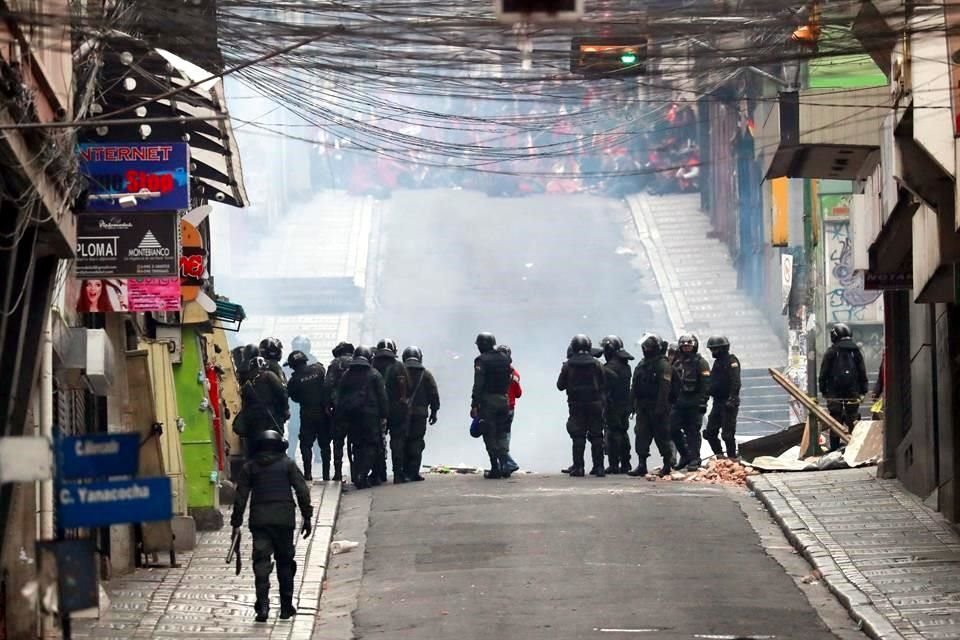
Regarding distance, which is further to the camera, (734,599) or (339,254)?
(339,254)

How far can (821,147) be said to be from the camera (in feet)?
74.0

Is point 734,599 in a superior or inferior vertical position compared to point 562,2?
inferior

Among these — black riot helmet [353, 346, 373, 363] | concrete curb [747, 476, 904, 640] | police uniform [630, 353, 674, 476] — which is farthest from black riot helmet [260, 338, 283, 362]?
concrete curb [747, 476, 904, 640]

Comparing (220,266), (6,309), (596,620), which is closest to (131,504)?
(6,309)

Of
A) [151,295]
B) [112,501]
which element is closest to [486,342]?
[151,295]

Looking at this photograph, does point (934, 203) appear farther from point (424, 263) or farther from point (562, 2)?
point (424, 263)

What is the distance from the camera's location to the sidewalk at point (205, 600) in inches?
619

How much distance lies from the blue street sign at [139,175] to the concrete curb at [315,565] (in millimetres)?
3462

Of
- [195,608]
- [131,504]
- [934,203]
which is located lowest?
[195,608]

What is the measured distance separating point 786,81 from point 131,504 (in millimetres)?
19257

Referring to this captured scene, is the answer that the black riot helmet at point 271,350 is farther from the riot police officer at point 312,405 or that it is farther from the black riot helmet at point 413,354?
the black riot helmet at point 413,354

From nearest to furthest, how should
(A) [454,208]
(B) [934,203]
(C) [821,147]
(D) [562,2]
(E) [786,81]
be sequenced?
1. (D) [562,2]
2. (B) [934,203]
3. (C) [821,147]
4. (E) [786,81]
5. (A) [454,208]

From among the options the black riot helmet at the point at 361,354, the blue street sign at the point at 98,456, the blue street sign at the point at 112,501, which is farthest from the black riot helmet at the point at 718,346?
the blue street sign at the point at 112,501

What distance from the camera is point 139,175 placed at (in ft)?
55.9
